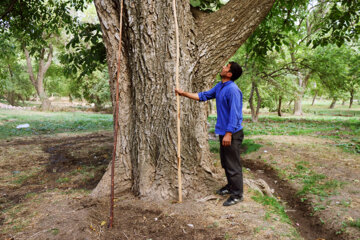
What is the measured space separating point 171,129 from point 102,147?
4.88 metres

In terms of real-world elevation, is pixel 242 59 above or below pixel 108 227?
above

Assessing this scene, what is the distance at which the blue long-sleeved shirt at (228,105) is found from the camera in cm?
321

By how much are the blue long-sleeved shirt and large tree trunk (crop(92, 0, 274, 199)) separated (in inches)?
14.4

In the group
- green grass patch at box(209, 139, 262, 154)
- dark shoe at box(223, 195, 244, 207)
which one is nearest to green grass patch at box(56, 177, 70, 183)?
dark shoe at box(223, 195, 244, 207)

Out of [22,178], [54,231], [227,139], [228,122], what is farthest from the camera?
[22,178]

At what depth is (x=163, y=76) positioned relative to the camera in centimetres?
353

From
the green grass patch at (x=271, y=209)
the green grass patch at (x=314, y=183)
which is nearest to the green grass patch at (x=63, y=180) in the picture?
the green grass patch at (x=271, y=209)

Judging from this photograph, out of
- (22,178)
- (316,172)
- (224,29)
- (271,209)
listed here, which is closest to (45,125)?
(22,178)

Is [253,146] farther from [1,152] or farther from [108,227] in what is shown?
[1,152]

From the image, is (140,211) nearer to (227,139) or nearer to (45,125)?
(227,139)

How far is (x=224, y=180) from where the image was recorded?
381 cm

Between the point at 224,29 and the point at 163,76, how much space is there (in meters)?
1.22

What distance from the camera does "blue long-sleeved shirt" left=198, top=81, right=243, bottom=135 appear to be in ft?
10.5

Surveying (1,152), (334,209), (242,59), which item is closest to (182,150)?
(334,209)
